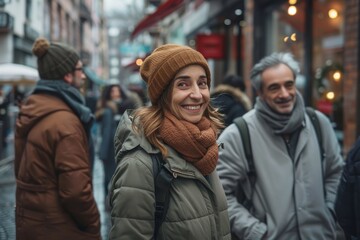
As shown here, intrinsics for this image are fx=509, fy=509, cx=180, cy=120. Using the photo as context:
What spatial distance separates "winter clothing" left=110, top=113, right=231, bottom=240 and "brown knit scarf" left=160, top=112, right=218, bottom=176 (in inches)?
1.2

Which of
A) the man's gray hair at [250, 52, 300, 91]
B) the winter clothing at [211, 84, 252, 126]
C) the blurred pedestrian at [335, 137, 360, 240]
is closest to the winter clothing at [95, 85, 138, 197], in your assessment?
the winter clothing at [211, 84, 252, 126]

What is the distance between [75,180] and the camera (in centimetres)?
294

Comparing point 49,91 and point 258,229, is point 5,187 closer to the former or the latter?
point 49,91

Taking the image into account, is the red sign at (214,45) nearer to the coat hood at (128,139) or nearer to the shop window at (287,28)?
the shop window at (287,28)

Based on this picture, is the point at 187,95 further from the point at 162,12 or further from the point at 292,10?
the point at 162,12

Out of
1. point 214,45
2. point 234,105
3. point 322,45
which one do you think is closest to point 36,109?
point 234,105

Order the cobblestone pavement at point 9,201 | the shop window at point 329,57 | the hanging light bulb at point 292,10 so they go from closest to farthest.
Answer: the cobblestone pavement at point 9,201, the shop window at point 329,57, the hanging light bulb at point 292,10

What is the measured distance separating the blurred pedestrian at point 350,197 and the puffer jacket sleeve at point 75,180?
4.67 feet

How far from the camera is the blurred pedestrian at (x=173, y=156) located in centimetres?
202

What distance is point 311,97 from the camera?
26.4 feet

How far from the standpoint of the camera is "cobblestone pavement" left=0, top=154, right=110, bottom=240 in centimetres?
600

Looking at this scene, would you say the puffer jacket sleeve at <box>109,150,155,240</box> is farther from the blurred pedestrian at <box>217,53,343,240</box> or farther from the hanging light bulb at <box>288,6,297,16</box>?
the hanging light bulb at <box>288,6,297,16</box>

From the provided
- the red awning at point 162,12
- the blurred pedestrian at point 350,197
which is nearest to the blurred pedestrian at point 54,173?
the blurred pedestrian at point 350,197

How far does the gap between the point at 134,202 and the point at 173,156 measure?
0.85ft
